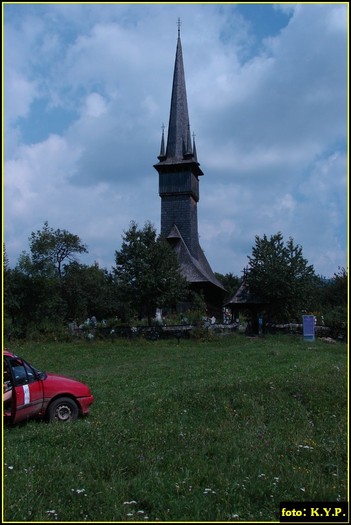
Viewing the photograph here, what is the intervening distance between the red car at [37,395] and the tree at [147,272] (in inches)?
808

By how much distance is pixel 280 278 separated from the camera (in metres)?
32.4

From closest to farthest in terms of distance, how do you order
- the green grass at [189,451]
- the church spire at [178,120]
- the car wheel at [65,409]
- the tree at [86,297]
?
the green grass at [189,451] → the car wheel at [65,409] → the church spire at [178,120] → the tree at [86,297]

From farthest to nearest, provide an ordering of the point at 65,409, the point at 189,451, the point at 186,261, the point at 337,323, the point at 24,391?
1. the point at 186,261
2. the point at 337,323
3. the point at 65,409
4. the point at 24,391
5. the point at 189,451

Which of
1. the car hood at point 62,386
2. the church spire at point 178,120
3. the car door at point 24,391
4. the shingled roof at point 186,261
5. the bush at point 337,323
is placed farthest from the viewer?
the church spire at point 178,120

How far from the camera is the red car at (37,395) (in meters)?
9.45

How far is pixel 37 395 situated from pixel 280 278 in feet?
80.9

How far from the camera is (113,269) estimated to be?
32750mm

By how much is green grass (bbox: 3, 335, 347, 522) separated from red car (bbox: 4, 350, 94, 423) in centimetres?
31

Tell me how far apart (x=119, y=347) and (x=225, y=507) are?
2113 centimetres

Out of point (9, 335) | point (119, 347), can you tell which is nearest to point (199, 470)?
point (119, 347)

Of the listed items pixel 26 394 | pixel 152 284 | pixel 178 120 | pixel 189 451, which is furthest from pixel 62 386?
pixel 178 120

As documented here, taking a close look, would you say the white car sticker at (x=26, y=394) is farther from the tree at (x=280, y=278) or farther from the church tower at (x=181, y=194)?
the church tower at (x=181, y=194)

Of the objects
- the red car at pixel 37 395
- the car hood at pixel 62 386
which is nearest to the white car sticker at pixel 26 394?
the red car at pixel 37 395

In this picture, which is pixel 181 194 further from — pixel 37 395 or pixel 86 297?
pixel 37 395
